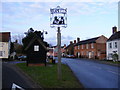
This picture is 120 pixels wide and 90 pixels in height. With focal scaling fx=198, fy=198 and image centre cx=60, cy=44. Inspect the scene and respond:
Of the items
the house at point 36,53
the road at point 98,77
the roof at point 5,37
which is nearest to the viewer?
the road at point 98,77

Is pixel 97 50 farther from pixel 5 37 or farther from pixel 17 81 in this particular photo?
pixel 17 81

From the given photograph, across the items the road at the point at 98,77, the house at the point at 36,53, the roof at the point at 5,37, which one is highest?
the roof at the point at 5,37

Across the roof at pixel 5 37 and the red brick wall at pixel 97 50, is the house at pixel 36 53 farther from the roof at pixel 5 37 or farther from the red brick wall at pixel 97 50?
the red brick wall at pixel 97 50

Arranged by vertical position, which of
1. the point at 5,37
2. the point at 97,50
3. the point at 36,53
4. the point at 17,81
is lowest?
the point at 17,81

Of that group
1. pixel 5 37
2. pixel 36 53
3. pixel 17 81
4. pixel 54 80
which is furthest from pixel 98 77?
pixel 5 37

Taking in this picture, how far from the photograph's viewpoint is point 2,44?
193ft

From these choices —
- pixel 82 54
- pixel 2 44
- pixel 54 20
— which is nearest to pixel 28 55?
pixel 54 20

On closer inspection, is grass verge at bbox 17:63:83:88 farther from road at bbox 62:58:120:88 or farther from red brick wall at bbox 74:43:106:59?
red brick wall at bbox 74:43:106:59

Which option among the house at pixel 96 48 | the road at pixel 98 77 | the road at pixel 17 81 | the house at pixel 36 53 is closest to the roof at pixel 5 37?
the house at pixel 96 48

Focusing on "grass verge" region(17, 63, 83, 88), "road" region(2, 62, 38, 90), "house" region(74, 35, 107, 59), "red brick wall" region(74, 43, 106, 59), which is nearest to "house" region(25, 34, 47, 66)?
"grass verge" region(17, 63, 83, 88)

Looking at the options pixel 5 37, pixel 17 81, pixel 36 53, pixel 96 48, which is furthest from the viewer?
pixel 96 48

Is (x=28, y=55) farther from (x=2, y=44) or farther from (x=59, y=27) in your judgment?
(x=2, y=44)

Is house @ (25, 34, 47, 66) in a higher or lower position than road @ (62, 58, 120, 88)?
higher

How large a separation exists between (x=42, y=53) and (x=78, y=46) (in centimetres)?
5430
